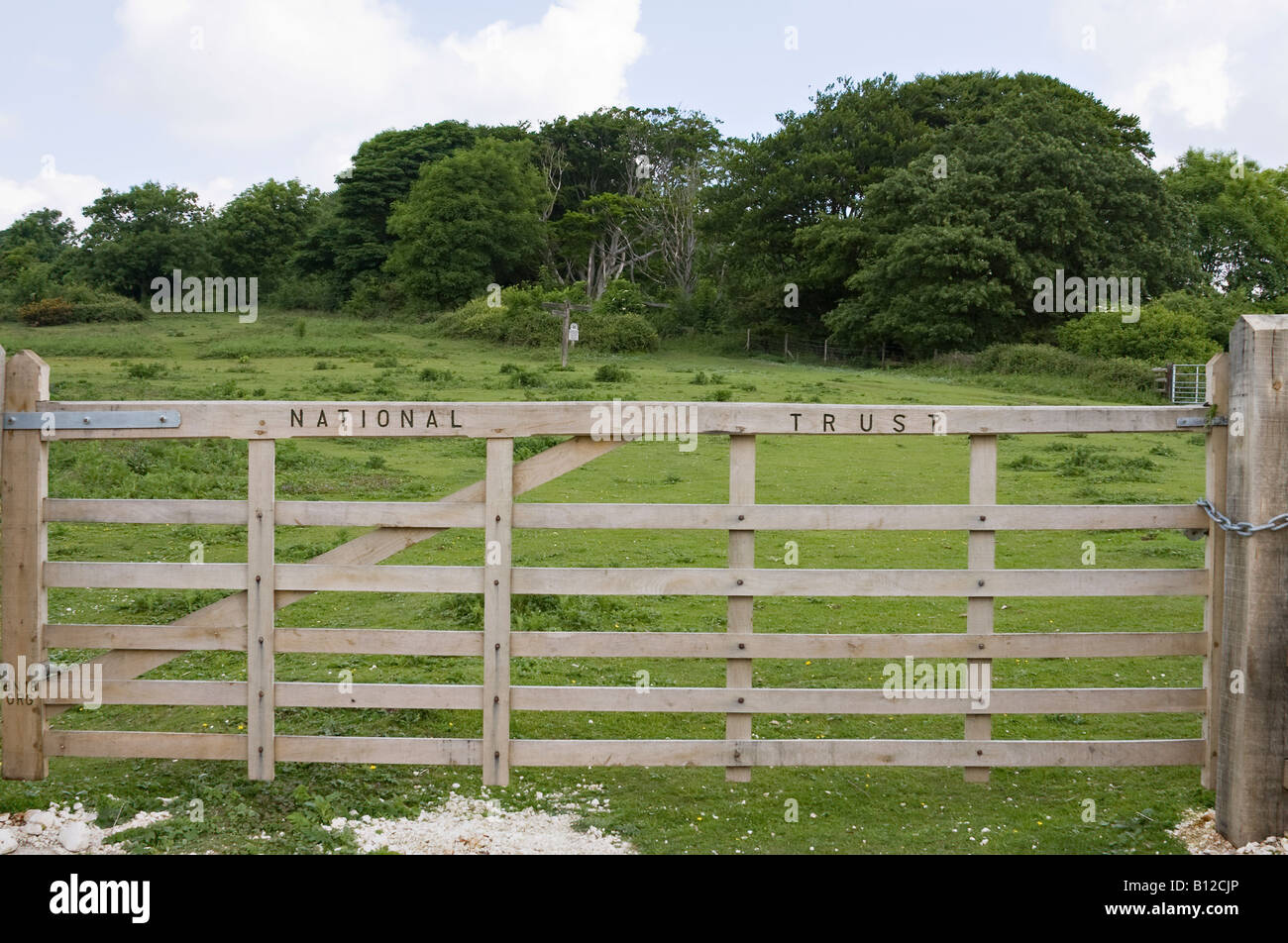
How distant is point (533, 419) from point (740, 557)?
4.51ft

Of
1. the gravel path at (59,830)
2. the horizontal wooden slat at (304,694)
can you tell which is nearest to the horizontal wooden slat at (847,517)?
the horizontal wooden slat at (304,694)

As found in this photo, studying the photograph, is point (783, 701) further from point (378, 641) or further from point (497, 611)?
point (378, 641)

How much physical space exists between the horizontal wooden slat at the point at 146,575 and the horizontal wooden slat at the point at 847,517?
1.63m

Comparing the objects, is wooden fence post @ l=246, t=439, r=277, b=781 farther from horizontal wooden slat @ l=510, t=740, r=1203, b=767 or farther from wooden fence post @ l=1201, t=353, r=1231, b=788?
wooden fence post @ l=1201, t=353, r=1231, b=788

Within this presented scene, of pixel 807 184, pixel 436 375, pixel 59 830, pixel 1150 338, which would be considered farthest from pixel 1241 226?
pixel 59 830

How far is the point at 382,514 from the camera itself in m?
6.87

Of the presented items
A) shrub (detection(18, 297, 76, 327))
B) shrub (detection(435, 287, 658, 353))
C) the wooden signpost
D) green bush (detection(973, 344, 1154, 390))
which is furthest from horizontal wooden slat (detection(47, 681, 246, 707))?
shrub (detection(18, 297, 76, 327))

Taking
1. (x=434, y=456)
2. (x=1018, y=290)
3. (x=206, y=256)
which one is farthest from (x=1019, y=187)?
(x=206, y=256)

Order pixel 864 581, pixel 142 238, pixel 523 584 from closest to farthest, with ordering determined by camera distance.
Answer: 1. pixel 523 584
2. pixel 864 581
3. pixel 142 238

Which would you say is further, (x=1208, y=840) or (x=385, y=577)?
(x=385, y=577)

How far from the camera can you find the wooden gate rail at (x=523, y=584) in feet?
22.5

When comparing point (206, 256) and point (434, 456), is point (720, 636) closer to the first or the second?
point (434, 456)

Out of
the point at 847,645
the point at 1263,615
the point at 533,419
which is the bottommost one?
the point at 847,645
